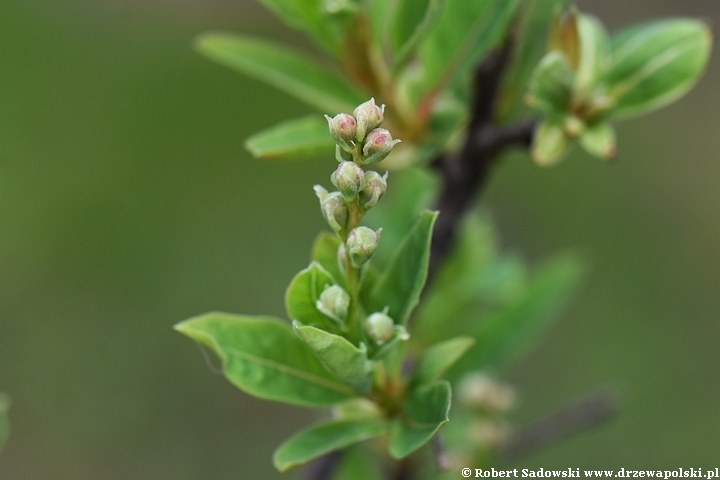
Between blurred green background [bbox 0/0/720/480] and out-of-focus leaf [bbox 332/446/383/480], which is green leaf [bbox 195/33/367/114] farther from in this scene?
blurred green background [bbox 0/0/720/480]

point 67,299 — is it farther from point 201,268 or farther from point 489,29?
point 489,29

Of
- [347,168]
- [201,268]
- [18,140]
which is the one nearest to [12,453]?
[201,268]

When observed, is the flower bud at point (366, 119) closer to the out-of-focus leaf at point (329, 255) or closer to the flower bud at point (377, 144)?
the flower bud at point (377, 144)

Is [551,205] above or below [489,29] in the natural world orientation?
above

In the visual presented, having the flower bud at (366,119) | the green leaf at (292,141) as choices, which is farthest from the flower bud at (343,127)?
the green leaf at (292,141)

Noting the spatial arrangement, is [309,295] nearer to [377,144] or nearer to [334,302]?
[334,302]

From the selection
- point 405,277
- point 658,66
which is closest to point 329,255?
point 405,277
